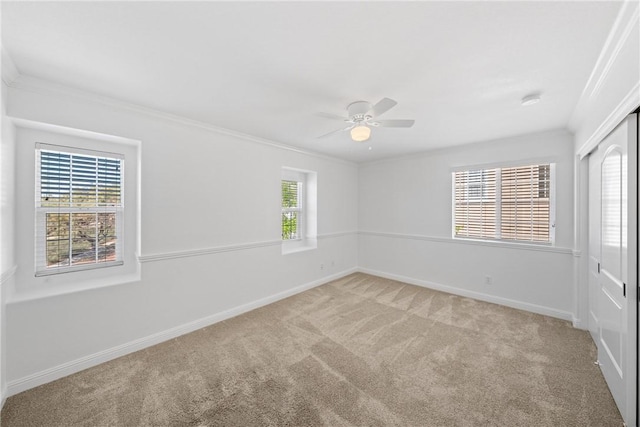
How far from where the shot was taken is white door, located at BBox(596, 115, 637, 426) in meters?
1.64

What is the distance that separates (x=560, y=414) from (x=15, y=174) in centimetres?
456

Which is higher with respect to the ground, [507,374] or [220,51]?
[220,51]

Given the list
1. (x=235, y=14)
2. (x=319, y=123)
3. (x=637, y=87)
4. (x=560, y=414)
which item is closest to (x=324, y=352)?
(x=560, y=414)

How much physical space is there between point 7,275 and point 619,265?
14.9 ft

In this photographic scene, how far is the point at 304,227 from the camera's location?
188 inches

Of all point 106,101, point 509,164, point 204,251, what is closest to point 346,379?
point 204,251

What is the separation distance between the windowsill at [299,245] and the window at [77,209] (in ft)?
7.77

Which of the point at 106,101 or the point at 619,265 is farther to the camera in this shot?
the point at 106,101

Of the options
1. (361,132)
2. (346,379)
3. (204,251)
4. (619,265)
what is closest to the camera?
(619,265)

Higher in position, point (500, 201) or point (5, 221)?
point (500, 201)

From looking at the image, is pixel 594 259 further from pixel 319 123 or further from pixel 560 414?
pixel 319 123

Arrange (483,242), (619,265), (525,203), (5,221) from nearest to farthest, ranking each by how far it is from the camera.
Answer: (619,265), (5,221), (525,203), (483,242)

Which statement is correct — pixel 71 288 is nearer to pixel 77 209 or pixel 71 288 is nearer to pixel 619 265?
pixel 77 209

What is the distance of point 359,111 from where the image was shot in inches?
92.2
